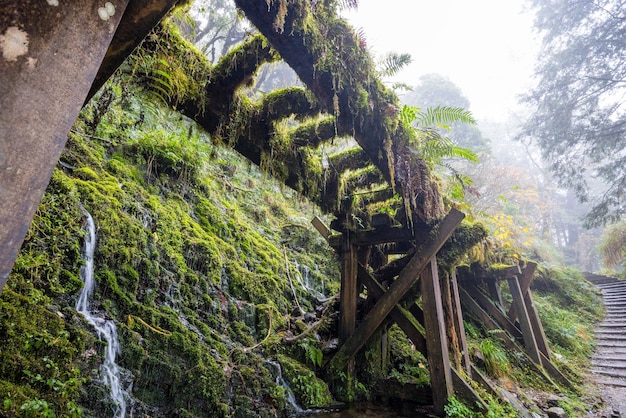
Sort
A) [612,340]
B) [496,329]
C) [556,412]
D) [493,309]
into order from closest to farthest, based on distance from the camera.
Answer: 1. [556,412]
2. [496,329]
3. [493,309]
4. [612,340]

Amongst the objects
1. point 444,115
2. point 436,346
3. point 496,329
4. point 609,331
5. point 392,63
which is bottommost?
point 436,346

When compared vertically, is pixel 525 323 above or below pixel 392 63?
below

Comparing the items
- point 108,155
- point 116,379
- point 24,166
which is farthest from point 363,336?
point 108,155

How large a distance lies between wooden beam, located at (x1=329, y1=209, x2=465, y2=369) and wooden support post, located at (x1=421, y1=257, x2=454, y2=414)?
0.17 meters

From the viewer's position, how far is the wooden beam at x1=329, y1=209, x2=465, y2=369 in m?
4.76

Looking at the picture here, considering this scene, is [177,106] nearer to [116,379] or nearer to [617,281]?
[116,379]

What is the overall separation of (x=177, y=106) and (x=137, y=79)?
52cm

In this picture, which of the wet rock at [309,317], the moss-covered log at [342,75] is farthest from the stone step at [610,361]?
the moss-covered log at [342,75]

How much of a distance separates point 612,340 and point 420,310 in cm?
907

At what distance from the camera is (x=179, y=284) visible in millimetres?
5402

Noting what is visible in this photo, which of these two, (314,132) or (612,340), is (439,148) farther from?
(612,340)

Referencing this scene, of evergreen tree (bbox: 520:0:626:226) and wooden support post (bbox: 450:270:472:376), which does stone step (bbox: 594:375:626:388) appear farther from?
evergreen tree (bbox: 520:0:626:226)

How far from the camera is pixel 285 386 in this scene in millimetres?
4859

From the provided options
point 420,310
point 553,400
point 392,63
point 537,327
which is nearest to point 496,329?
point 537,327
